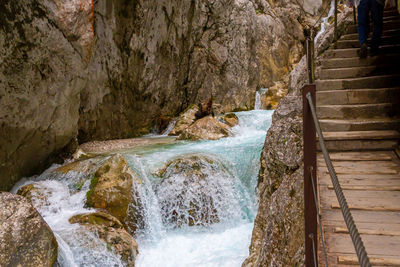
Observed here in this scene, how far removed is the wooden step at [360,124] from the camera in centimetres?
450

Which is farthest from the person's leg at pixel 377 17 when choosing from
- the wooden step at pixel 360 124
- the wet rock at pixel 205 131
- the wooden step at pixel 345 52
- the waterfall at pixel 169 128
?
the waterfall at pixel 169 128

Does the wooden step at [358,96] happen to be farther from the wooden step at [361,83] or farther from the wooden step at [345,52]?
the wooden step at [345,52]

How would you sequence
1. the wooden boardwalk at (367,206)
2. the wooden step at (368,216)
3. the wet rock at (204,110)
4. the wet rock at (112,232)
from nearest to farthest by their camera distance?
the wooden boardwalk at (367,206) → the wooden step at (368,216) → the wet rock at (112,232) → the wet rock at (204,110)

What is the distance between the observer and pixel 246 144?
1031cm

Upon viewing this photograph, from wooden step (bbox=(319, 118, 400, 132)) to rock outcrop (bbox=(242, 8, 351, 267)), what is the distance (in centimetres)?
56

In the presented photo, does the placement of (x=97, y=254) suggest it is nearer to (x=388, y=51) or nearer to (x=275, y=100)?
(x=388, y=51)

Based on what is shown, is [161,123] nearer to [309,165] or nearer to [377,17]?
[377,17]

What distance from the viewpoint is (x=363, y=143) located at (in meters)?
4.30

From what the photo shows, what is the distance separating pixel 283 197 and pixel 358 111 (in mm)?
2448

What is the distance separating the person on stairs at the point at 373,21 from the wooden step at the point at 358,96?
140 cm

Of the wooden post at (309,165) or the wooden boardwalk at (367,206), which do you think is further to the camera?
the wooden boardwalk at (367,206)

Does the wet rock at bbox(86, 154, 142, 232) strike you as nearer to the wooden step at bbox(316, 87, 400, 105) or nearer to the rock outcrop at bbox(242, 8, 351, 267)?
the rock outcrop at bbox(242, 8, 351, 267)

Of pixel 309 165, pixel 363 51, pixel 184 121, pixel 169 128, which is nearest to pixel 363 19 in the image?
pixel 363 51

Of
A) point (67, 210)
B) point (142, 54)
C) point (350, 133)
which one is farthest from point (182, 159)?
point (142, 54)
